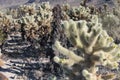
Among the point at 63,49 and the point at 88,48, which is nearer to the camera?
the point at 63,49

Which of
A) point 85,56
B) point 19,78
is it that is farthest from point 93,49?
point 19,78

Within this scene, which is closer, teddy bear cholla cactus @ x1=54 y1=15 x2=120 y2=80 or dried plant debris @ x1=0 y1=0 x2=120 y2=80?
teddy bear cholla cactus @ x1=54 y1=15 x2=120 y2=80

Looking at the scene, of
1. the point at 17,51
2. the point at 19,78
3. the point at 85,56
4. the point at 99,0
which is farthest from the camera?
the point at 99,0

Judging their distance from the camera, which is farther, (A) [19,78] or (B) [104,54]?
(A) [19,78]

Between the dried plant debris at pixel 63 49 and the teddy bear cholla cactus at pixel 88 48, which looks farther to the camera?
the dried plant debris at pixel 63 49

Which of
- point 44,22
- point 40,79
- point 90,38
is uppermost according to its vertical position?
point 44,22

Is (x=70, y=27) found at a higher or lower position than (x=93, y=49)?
higher

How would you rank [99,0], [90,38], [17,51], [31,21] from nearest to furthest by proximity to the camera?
1. [90,38]
2. [31,21]
3. [17,51]
4. [99,0]

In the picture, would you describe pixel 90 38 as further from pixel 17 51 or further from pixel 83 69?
pixel 17 51
